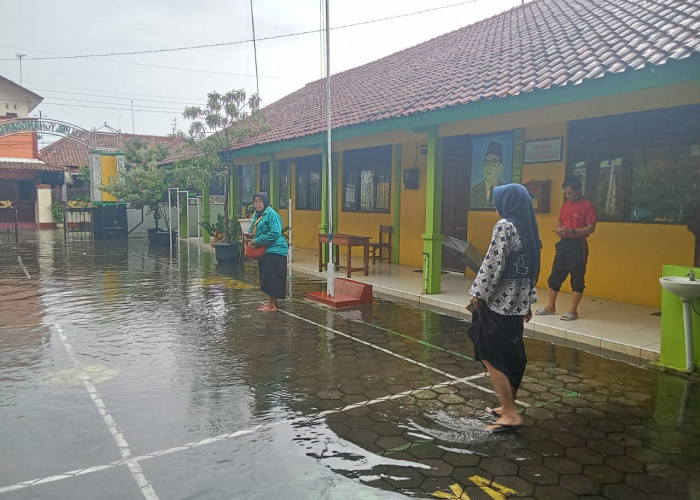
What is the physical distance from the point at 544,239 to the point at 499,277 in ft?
19.8

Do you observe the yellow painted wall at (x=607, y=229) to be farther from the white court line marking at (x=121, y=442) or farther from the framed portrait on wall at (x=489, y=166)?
the white court line marking at (x=121, y=442)

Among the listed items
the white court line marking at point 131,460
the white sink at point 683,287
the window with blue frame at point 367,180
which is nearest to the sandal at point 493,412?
the white court line marking at point 131,460

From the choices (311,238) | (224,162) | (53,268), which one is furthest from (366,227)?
(53,268)

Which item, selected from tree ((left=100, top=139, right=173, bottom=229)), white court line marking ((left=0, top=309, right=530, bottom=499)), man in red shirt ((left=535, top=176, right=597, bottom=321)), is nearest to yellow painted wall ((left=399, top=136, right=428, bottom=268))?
man in red shirt ((left=535, top=176, right=597, bottom=321))

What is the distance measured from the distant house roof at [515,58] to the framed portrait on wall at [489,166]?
1.37 meters

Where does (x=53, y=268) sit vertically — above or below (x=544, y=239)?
below

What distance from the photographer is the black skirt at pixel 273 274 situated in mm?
7930

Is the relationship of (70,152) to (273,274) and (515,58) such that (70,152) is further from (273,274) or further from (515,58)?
(515,58)

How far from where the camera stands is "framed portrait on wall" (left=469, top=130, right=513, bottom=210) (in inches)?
394

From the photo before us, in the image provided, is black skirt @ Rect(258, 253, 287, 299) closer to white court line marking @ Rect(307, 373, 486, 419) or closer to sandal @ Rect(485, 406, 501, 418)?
white court line marking @ Rect(307, 373, 486, 419)

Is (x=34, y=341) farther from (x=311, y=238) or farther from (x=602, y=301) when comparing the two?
(x=311, y=238)

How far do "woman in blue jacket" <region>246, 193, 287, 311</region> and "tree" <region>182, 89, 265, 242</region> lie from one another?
6187mm

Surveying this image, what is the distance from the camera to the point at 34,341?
6320 mm

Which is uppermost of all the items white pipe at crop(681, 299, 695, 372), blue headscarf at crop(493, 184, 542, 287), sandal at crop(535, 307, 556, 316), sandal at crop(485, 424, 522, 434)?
blue headscarf at crop(493, 184, 542, 287)
